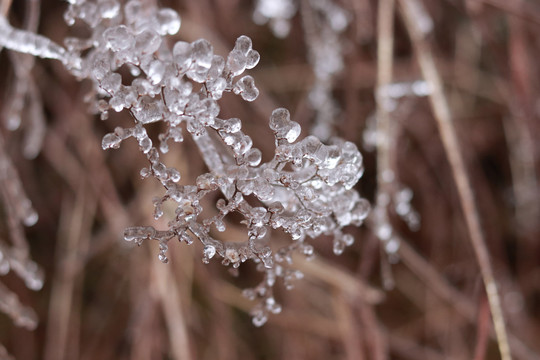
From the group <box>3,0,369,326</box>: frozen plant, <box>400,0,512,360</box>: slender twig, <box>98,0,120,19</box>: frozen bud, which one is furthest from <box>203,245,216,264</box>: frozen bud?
<box>400,0,512,360</box>: slender twig

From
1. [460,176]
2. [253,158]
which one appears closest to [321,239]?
[460,176]

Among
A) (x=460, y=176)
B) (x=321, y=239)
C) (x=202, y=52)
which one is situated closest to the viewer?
(x=202, y=52)

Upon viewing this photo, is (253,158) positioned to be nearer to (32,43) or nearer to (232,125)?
(232,125)

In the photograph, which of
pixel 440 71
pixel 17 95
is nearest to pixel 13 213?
pixel 17 95

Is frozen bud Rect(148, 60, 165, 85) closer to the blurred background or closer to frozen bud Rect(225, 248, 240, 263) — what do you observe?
frozen bud Rect(225, 248, 240, 263)

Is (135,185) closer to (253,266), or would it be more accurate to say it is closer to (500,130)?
(253,266)

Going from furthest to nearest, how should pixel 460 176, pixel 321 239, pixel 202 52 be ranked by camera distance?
1. pixel 321 239
2. pixel 460 176
3. pixel 202 52
